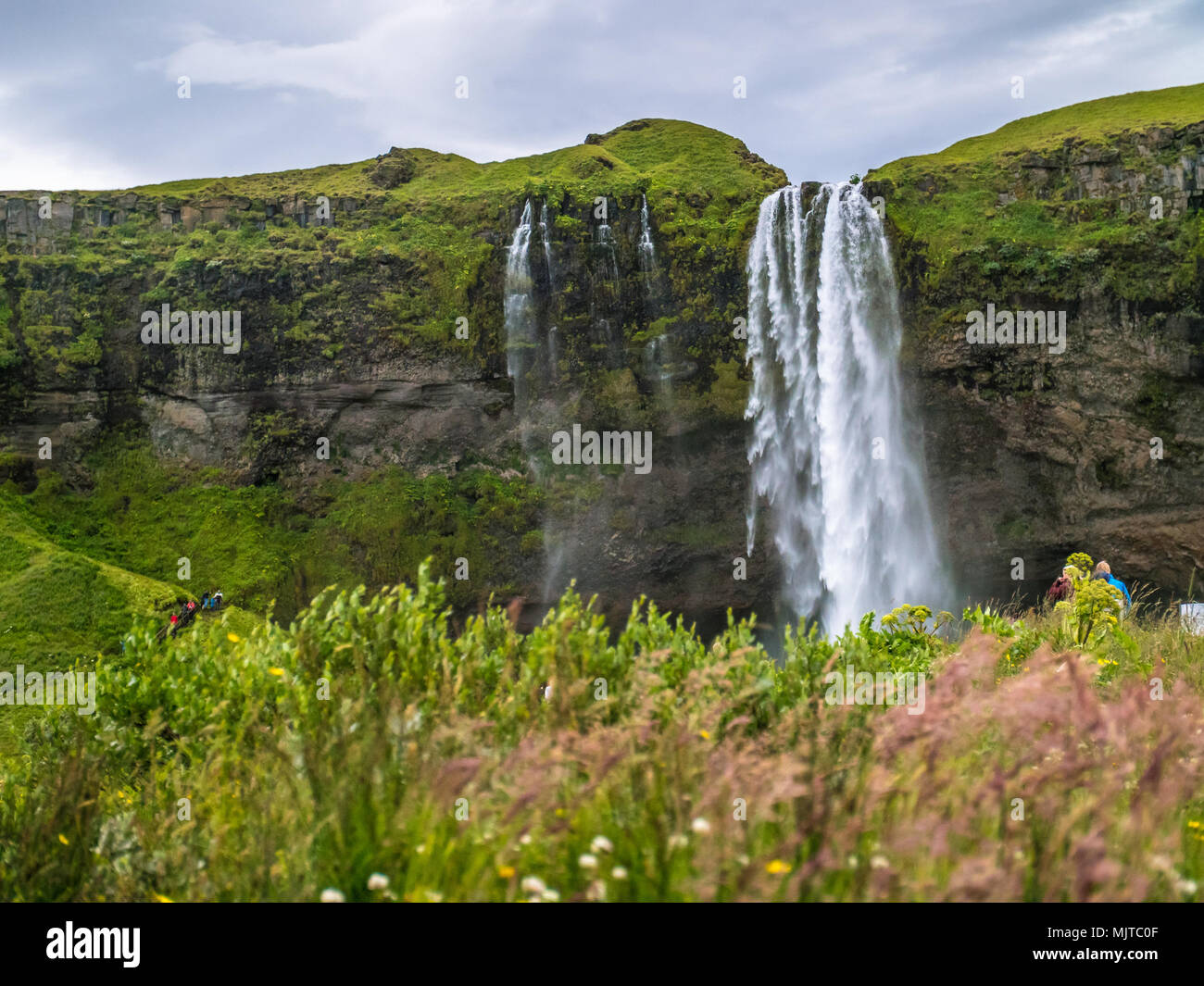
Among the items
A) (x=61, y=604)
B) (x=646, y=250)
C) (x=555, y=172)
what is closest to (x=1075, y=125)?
(x=646, y=250)

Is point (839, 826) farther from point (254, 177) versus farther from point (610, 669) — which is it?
point (254, 177)

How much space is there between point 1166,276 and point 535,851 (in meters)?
26.6

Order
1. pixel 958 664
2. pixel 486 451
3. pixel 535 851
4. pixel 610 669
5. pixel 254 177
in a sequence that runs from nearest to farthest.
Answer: pixel 535 851, pixel 958 664, pixel 610 669, pixel 486 451, pixel 254 177

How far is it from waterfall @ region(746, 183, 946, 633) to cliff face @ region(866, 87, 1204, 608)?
1103 mm

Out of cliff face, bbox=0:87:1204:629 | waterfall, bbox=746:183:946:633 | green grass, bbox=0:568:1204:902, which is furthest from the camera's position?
cliff face, bbox=0:87:1204:629

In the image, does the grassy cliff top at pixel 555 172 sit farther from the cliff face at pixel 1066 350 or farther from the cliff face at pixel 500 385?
the cliff face at pixel 1066 350

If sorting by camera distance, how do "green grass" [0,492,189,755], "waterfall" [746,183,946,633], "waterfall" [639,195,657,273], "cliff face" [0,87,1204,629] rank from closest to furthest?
1. "green grass" [0,492,189,755]
2. "waterfall" [746,183,946,633]
3. "cliff face" [0,87,1204,629]
4. "waterfall" [639,195,657,273]

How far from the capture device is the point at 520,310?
27.6 meters

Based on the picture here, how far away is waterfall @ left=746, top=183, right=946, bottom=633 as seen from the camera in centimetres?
2462

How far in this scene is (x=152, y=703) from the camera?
5945 millimetres

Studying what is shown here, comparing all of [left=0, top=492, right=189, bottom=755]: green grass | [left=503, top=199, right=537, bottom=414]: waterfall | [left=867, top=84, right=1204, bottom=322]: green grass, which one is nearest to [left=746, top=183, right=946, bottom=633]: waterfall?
[left=867, top=84, right=1204, bottom=322]: green grass

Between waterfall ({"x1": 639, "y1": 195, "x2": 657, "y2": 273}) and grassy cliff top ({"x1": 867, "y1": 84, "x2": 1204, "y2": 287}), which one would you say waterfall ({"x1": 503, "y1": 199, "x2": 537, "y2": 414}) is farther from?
grassy cliff top ({"x1": 867, "y1": 84, "x2": 1204, "y2": 287})

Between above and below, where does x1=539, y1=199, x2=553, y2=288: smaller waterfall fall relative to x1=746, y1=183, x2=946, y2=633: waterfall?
above

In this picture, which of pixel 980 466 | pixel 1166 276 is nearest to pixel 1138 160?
pixel 1166 276
